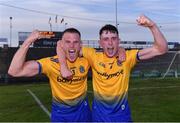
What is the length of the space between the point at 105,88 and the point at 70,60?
495 mm

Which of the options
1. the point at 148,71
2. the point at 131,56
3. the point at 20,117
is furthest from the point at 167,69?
the point at 131,56

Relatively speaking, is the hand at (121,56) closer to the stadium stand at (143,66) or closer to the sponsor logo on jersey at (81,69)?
the sponsor logo on jersey at (81,69)

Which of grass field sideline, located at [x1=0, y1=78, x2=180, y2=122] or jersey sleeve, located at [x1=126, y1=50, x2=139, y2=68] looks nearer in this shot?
jersey sleeve, located at [x1=126, y1=50, x2=139, y2=68]

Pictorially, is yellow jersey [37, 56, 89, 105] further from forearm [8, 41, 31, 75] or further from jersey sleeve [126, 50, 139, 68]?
jersey sleeve [126, 50, 139, 68]

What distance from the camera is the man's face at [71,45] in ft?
18.3

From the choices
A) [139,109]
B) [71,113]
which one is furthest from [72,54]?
[139,109]

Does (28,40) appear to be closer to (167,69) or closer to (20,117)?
(20,117)

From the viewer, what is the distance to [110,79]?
559 centimetres

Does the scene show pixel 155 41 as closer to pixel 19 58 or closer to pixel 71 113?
pixel 71 113

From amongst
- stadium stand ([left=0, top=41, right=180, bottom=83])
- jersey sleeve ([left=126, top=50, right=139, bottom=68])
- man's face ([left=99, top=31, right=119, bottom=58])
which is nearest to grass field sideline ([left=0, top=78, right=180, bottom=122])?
jersey sleeve ([left=126, top=50, right=139, bottom=68])

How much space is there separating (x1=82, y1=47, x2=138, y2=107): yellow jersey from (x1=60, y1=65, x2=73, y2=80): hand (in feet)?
1.11

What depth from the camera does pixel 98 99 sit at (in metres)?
5.66

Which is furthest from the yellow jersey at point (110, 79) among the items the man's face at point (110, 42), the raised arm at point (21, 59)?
the raised arm at point (21, 59)

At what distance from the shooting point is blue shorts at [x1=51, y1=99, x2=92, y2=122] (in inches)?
222
